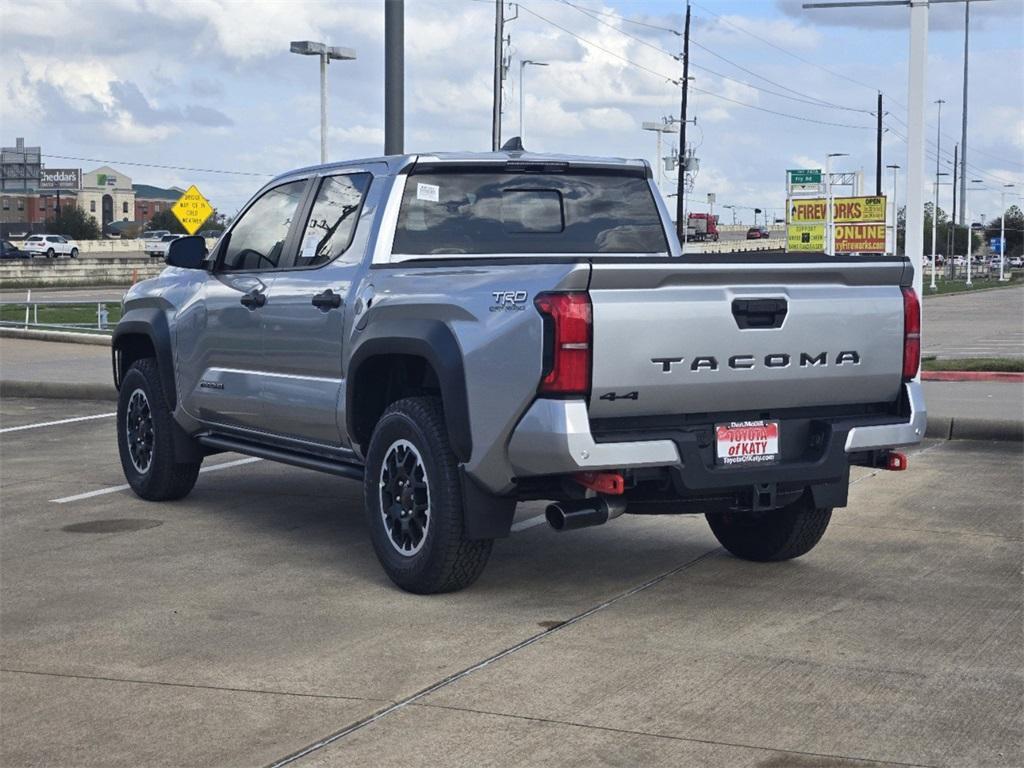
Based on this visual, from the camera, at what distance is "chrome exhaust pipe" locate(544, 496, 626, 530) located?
6547 millimetres

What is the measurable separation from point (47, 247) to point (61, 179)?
80.7 m

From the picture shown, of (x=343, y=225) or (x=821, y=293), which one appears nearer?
(x=821, y=293)

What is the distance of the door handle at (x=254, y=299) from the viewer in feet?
27.8

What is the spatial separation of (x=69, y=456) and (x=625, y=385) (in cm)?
730

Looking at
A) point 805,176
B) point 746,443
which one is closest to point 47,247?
point 805,176

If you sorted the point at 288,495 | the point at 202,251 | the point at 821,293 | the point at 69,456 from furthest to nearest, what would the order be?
the point at 69,456, the point at 288,495, the point at 202,251, the point at 821,293

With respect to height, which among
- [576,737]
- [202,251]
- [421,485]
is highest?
[202,251]

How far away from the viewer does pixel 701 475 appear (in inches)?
257

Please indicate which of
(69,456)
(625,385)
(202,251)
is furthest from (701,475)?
(69,456)

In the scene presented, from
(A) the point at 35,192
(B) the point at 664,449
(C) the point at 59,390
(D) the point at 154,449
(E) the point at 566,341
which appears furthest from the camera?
(A) the point at 35,192

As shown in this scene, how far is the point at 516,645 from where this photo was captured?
6238 millimetres

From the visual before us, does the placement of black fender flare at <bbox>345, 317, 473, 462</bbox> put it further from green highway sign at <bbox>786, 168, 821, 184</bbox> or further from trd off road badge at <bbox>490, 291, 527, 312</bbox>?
green highway sign at <bbox>786, 168, 821, 184</bbox>

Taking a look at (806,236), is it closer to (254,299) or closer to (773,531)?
(254,299)

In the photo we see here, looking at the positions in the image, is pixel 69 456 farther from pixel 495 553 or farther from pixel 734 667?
pixel 734 667
